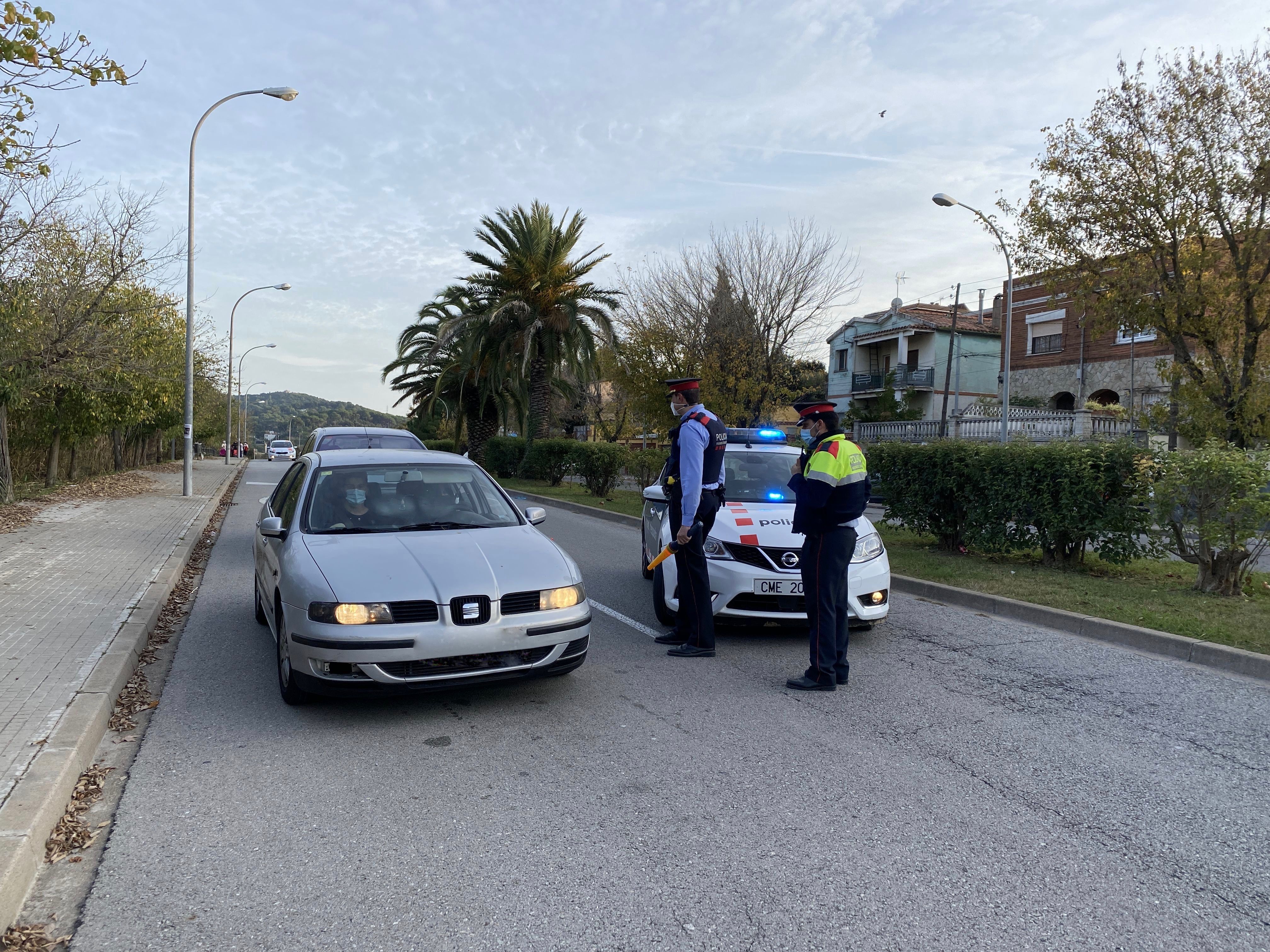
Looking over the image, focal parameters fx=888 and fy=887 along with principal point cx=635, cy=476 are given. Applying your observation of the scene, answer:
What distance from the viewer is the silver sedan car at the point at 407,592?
452 cm

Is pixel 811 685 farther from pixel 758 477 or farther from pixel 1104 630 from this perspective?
pixel 1104 630

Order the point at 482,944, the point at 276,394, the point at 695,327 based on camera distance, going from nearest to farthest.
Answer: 1. the point at 482,944
2. the point at 695,327
3. the point at 276,394

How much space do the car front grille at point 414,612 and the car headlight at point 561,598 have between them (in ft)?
1.89

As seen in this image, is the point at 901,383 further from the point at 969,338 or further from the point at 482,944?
the point at 482,944

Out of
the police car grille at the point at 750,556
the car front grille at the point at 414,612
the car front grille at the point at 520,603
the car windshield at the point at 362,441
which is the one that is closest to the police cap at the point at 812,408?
the police car grille at the point at 750,556

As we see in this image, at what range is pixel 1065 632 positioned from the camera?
7.38 meters

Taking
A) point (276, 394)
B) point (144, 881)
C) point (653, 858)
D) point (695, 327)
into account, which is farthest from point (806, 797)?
point (276, 394)

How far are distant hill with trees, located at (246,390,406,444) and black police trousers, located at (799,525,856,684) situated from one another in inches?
3854

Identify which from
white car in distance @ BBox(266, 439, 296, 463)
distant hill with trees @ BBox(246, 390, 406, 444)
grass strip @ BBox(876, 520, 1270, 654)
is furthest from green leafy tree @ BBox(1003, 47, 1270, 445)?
distant hill with trees @ BBox(246, 390, 406, 444)

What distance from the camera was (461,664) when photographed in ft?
15.2

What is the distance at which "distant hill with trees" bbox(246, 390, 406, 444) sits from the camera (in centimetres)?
11131

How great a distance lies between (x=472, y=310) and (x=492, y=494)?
76.8ft

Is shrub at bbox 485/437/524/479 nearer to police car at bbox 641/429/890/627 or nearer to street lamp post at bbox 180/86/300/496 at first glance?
street lamp post at bbox 180/86/300/496

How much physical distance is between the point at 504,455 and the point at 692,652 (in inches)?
980
